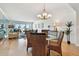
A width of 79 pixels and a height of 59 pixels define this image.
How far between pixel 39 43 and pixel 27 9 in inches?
33.5

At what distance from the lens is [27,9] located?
2.57 meters

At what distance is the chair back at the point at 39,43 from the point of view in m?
2.59

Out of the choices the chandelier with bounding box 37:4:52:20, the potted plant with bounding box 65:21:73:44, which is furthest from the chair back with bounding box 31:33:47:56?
the potted plant with bounding box 65:21:73:44

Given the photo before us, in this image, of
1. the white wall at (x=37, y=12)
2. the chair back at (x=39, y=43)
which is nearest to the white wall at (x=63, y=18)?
the white wall at (x=37, y=12)

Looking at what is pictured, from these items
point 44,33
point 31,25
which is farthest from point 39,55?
point 31,25

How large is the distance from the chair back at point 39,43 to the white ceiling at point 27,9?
17.0 inches

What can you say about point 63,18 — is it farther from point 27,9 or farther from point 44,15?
point 27,9

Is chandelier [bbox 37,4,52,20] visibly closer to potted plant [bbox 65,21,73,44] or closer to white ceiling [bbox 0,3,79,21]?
white ceiling [bbox 0,3,79,21]

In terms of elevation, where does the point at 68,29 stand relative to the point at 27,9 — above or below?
below

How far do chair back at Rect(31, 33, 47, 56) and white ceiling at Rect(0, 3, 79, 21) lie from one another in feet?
1.41

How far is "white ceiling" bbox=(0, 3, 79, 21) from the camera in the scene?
7.93ft

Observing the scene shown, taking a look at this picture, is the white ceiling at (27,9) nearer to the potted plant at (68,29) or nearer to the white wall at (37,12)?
the white wall at (37,12)

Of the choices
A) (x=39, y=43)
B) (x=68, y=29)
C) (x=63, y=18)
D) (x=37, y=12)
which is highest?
(x=37, y=12)

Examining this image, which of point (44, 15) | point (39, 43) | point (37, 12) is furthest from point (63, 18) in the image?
point (39, 43)
